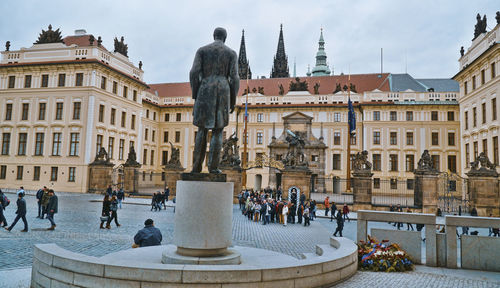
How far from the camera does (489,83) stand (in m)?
30.1

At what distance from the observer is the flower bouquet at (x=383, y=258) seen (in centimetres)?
735

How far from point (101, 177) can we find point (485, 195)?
98.7 ft

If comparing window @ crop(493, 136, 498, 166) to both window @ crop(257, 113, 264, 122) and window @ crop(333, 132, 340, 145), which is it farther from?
window @ crop(257, 113, 264, 122)

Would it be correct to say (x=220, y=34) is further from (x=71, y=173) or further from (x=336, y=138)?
(x=336, y=138)

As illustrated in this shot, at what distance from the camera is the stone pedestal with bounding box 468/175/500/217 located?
22.2 m

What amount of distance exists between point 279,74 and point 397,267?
80027 millimetres

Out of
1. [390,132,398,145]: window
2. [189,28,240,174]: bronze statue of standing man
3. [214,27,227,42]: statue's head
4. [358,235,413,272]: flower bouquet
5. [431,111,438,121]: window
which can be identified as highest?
[431,111,438,121]: window

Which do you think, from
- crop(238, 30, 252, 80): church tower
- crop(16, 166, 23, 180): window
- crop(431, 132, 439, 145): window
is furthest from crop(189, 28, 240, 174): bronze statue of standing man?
crop(238, 30, 252, 80): church tower

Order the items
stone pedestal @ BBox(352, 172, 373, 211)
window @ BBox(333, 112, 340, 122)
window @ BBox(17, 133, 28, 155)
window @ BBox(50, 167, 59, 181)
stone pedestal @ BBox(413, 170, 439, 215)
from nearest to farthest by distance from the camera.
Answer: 1. stone pedestal @ BBox(413, 170, 439, 215)
2. stone pedestal @ BBox(352, 172, 373, 211)
3. window @ BBox(50, 167, 59, 181)
4. window @ BBox(17, 133, 28, 155)
5. window @ BBox(333, 112, 340, 122)

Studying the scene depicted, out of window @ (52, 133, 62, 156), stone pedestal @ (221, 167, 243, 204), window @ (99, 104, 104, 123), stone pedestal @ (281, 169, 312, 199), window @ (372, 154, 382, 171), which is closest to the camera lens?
stone pedestal @ (281, 169, 312, 199)

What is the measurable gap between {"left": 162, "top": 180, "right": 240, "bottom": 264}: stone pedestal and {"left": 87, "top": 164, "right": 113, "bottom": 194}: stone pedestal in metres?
28.5

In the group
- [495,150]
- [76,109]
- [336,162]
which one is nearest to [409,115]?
[336,162]

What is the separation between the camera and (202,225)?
18.6 feet

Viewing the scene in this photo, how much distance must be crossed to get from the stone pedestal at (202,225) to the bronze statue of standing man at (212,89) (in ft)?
2.14
